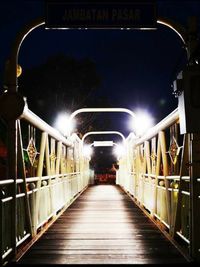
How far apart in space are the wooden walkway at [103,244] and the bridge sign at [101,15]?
322 centimetres

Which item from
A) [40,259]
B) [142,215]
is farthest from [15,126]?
[142,215]

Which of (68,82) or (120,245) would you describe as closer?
(120,245)

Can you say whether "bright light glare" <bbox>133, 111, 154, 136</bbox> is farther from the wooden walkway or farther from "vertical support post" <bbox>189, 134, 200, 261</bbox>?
"vertical support post" <bbox>189, 134, 200, 261</bbox>

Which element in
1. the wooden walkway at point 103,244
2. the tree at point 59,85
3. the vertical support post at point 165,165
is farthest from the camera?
the tree at point 59,85

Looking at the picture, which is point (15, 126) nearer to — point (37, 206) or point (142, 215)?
point (37, 206)

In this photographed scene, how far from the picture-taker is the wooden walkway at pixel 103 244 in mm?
6254

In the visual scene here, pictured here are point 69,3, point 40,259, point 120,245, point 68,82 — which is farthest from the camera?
point 68,82

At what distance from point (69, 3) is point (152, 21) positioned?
1214 millimetres

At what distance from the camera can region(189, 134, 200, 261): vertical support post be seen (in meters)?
6.01

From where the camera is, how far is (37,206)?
27.4ft

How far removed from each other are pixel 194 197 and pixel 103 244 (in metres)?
2.01

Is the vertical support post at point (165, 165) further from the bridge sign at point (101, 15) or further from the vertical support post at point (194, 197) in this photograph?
the bridge sign at point (101, 15)

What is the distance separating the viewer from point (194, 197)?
20.0 feet

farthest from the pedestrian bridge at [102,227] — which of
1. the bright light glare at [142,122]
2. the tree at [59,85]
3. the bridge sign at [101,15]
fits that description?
the tree at [59,85]
